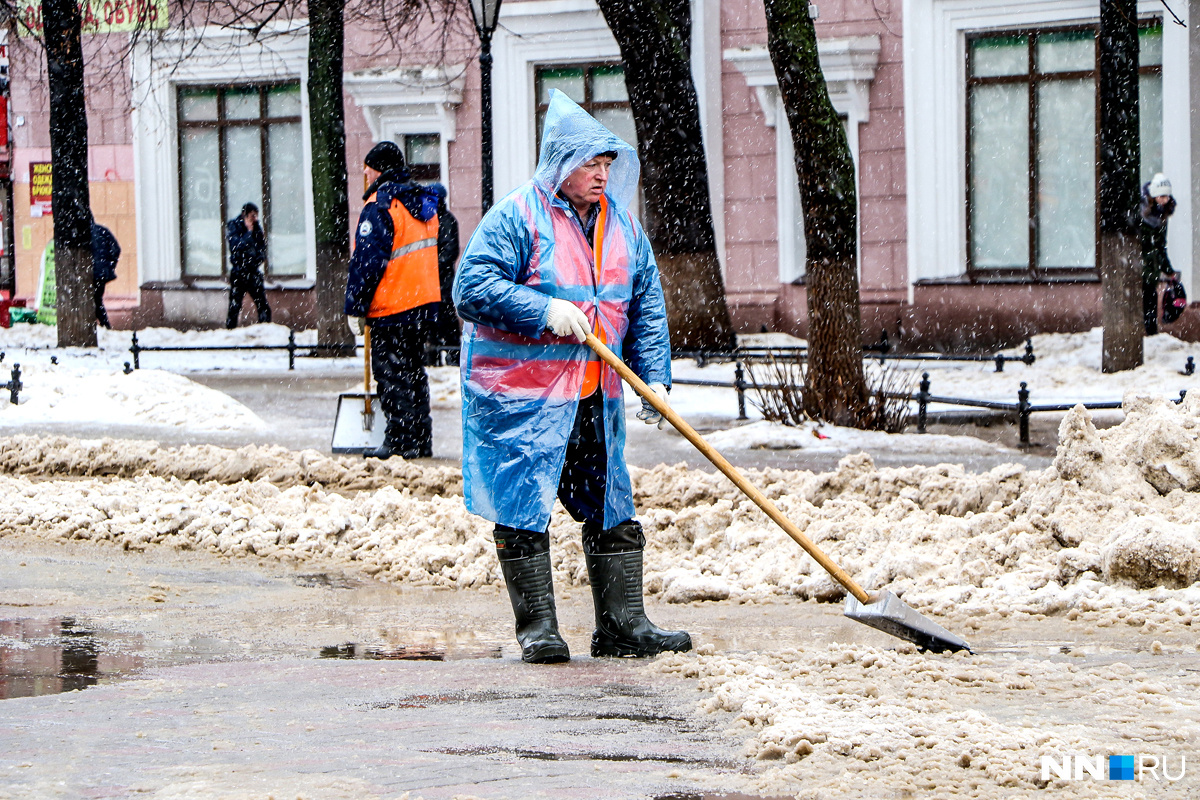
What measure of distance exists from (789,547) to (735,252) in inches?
526

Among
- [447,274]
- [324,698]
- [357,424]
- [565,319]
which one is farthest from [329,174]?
A: [324,698]

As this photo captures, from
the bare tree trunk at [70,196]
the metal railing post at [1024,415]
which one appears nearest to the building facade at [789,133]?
the bare tree trunk at [70,196]

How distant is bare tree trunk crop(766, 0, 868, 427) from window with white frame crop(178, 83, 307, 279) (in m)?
12.5

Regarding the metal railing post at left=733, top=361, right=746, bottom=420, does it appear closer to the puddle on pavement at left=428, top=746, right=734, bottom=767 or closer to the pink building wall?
the pink building wall

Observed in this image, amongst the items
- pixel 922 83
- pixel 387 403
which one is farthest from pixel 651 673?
pixel 922 83

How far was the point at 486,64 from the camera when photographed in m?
14.9

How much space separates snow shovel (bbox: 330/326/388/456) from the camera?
33.8 ft

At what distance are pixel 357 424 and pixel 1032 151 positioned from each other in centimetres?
1058

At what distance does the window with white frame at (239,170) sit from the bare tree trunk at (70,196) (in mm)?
3772

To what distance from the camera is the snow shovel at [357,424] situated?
1030cm

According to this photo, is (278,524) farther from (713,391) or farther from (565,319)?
Answer: (713,391)

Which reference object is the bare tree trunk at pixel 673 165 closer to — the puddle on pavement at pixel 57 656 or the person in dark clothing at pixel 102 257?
the person in dark clothing at pixel 102 257

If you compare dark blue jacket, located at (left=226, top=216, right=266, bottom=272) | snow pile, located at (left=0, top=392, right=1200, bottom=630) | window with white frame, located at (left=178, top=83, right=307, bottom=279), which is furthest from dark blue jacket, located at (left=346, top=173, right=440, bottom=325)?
window with white frame, located at (left=178, top=83, right=307, bottom=279)

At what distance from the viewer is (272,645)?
5590 millimetres
